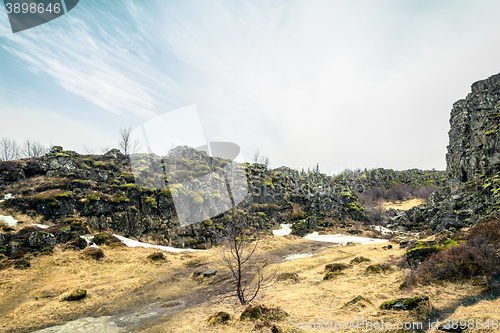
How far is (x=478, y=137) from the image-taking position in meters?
32.3

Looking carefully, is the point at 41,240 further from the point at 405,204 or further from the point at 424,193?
the point at 424,193

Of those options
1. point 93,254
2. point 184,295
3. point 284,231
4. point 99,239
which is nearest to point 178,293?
point 184,295

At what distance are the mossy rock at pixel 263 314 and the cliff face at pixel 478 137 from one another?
121ft

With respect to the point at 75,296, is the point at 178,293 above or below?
below

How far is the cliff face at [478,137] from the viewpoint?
2916 cm

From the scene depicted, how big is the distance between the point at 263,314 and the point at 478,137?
141ft

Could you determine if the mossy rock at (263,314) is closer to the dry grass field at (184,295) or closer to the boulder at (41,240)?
the dry grass field at (184,295)

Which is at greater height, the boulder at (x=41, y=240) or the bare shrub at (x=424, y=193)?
the boulder at (x=41, y=240)

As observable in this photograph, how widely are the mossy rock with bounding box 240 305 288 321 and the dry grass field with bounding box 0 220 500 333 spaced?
222 millimetres

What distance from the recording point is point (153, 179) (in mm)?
40906

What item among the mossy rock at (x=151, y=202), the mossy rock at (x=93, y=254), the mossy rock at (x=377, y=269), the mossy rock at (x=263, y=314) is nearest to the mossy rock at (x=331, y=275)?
the mossy rock at (x=377, y=269)

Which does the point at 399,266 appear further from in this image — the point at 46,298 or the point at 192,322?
the point at 46,298

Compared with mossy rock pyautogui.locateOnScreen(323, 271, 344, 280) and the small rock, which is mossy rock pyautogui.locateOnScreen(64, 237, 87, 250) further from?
mossy rock pyautogui.locateOnScreen(323, 271, 344, 280)

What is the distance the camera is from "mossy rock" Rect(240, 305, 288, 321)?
852cm
